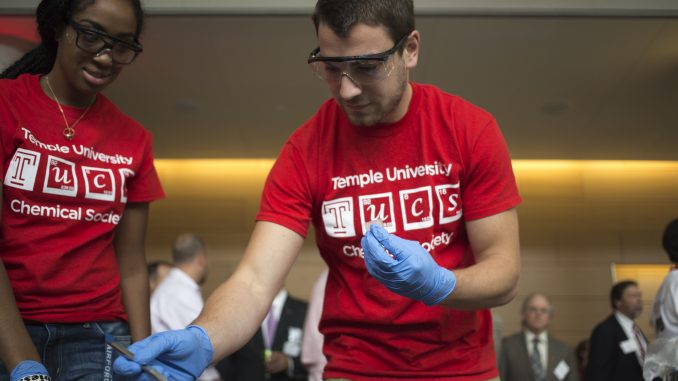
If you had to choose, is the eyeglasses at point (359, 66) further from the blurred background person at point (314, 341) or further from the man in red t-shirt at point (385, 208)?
the blurred background person at point (314, 341)

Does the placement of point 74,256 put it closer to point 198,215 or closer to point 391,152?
point 391,152

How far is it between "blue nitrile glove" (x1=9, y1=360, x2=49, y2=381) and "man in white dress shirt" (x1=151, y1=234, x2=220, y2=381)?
2.31 meters

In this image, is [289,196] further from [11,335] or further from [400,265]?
[11,335]

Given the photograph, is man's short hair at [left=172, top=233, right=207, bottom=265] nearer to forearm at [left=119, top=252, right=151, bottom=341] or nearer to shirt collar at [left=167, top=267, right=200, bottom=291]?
shirt collar at [left=167, top=267, right=200, bottom=291]

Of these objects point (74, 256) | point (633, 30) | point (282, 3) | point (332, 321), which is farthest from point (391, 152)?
point (633, 30)

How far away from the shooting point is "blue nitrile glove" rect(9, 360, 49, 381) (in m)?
1.58

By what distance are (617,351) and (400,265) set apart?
3.80m

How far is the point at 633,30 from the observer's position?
4.93m

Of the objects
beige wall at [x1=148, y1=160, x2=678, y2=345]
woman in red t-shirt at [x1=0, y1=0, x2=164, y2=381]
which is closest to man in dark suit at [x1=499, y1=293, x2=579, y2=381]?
beige wall at [x1=148, y1=160, x2=678, y2=345]

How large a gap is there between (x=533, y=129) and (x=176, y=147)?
11.6 ft

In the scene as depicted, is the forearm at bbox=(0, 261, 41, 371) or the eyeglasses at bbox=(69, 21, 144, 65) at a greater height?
the eyeglasses at bbox=(69, 21, 144, 65)

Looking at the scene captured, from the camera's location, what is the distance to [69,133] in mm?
1882

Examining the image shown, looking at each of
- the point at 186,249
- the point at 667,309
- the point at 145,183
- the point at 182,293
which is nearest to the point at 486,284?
the point at 145,183

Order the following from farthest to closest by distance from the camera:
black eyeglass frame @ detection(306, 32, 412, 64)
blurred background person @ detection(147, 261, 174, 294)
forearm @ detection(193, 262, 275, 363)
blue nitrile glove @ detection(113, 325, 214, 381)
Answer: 1. blurred background person @ detection(147, 261, 174, 294)
2. black eyeglass frame @ detection(306, 32, 412, 64)
3. forearm @ detection(193, 262, 275, 363)
4. blue nitrile glove @ detection(113, 325, 214, 381)
